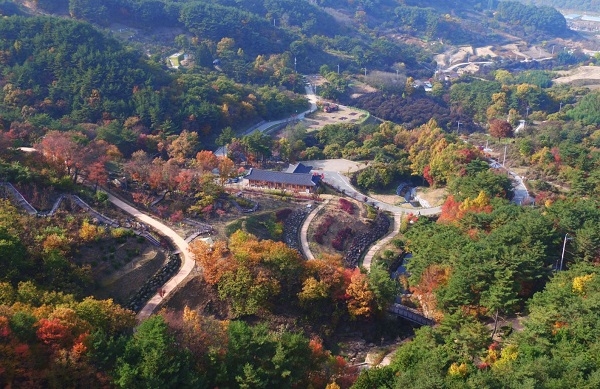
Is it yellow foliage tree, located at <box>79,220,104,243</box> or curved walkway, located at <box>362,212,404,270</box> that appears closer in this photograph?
yellow foliage tree, located at <box>79,220,104,243</box>

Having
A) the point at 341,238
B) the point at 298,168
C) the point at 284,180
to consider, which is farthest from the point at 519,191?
the point at 284,180

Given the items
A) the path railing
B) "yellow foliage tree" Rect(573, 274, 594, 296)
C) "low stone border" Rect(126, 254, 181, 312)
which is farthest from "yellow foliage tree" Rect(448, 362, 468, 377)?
"low stone border" Rect(126, 254, 181, 312)

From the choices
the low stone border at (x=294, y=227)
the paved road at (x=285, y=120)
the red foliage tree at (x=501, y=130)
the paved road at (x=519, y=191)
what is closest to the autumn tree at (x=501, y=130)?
the red foliage tree at (x=501, y=130)

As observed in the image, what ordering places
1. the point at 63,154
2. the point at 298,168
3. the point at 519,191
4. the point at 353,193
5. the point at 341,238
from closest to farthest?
the point at 63,154, the point at 341,238, the point at 519,191, the point at 353,193, the point at 298,168

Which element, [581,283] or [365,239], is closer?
[581,283]

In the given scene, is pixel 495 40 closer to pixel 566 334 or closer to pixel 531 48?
pixel 531 48

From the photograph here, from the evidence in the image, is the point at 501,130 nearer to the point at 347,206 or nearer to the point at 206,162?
the point at 347,206

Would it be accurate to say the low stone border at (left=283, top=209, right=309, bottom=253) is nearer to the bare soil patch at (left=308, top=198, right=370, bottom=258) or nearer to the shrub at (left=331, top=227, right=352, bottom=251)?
the bare soil patch at (left=308, top=198, right=370, bottom=258)
